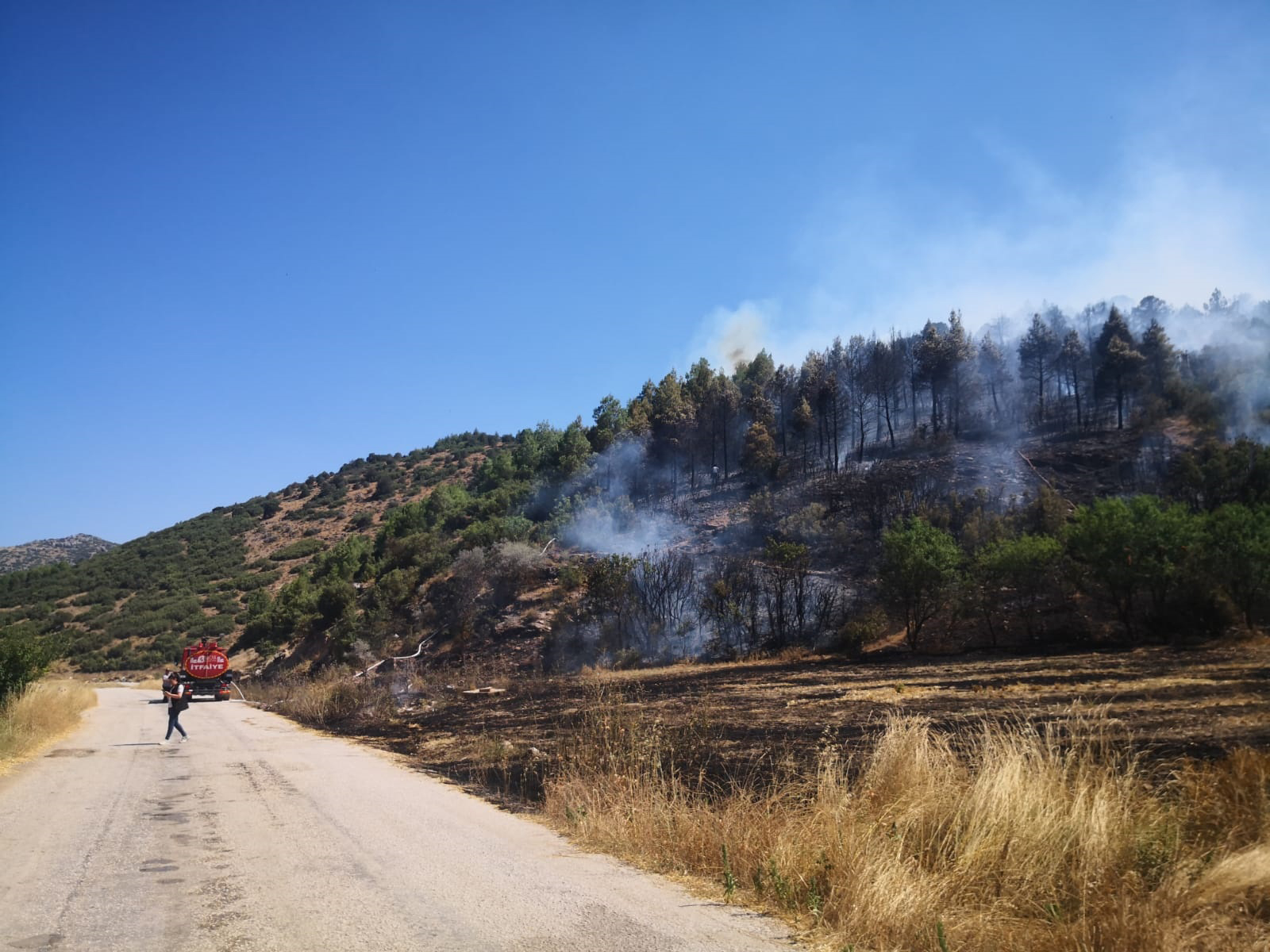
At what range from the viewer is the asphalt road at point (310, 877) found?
522cm

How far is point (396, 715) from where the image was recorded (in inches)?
969


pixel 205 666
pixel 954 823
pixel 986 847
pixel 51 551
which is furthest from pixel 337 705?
pixel 51 551

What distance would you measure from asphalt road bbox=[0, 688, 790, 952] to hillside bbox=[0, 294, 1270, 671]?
1452 cm

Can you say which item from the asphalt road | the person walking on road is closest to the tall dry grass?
the asphalt road

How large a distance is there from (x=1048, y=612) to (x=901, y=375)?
124 feet

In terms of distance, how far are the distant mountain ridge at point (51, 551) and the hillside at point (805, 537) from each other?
4002cm

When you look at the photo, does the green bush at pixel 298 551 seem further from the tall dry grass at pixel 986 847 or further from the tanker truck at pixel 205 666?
the tall dry grass at pixel 986 847

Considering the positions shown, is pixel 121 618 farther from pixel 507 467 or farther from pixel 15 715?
pixel 15 715

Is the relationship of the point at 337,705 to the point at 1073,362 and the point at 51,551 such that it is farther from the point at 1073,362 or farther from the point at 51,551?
the point at 51,551

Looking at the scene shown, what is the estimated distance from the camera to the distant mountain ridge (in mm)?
114625

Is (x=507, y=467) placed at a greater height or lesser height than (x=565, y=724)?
greater

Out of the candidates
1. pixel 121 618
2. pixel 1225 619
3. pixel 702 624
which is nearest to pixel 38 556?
pixel 121 618

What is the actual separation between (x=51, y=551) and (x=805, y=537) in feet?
415

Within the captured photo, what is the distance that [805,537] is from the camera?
47.2m
